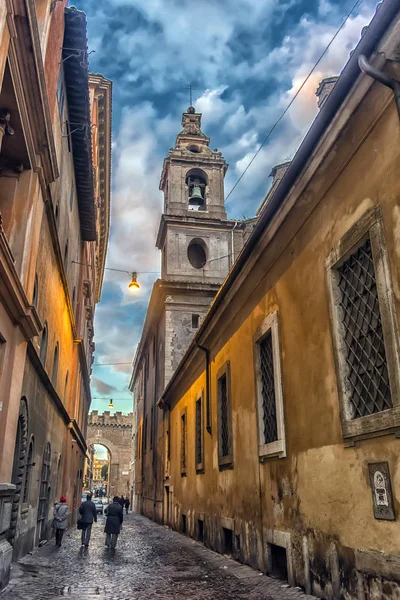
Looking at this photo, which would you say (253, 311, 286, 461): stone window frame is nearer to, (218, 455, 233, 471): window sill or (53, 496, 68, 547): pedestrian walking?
(218, 455, 233, 471): window sill

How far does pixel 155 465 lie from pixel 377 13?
77.8ft

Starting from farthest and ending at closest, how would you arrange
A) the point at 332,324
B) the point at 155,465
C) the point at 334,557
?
the point at 155,465, the point at 332,324, the point at 334,557

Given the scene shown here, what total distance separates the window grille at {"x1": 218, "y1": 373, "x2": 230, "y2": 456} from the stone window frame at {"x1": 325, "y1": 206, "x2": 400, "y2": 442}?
18.9 feet

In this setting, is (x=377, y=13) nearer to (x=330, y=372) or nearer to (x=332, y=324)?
(x=332, y=324)

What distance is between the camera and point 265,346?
876 cm

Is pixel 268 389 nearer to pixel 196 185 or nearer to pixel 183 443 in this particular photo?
pixel 183 443

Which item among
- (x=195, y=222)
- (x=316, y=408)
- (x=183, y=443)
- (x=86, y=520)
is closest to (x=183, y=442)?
(x=183, y=443)

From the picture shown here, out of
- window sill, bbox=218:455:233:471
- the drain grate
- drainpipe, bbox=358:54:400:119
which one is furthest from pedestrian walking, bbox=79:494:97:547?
drainpipe, bbox=358:54:400:119

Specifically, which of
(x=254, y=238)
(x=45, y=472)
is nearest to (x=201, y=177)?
(x=45, y=472)

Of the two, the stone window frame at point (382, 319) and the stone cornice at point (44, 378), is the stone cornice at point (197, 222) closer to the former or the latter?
the stone cornice at point (44, 378)

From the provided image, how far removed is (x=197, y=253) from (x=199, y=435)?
16.2m

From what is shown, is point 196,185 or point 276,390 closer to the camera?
point 276,390

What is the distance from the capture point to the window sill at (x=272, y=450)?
7.25 meters

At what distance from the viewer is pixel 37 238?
975cm
